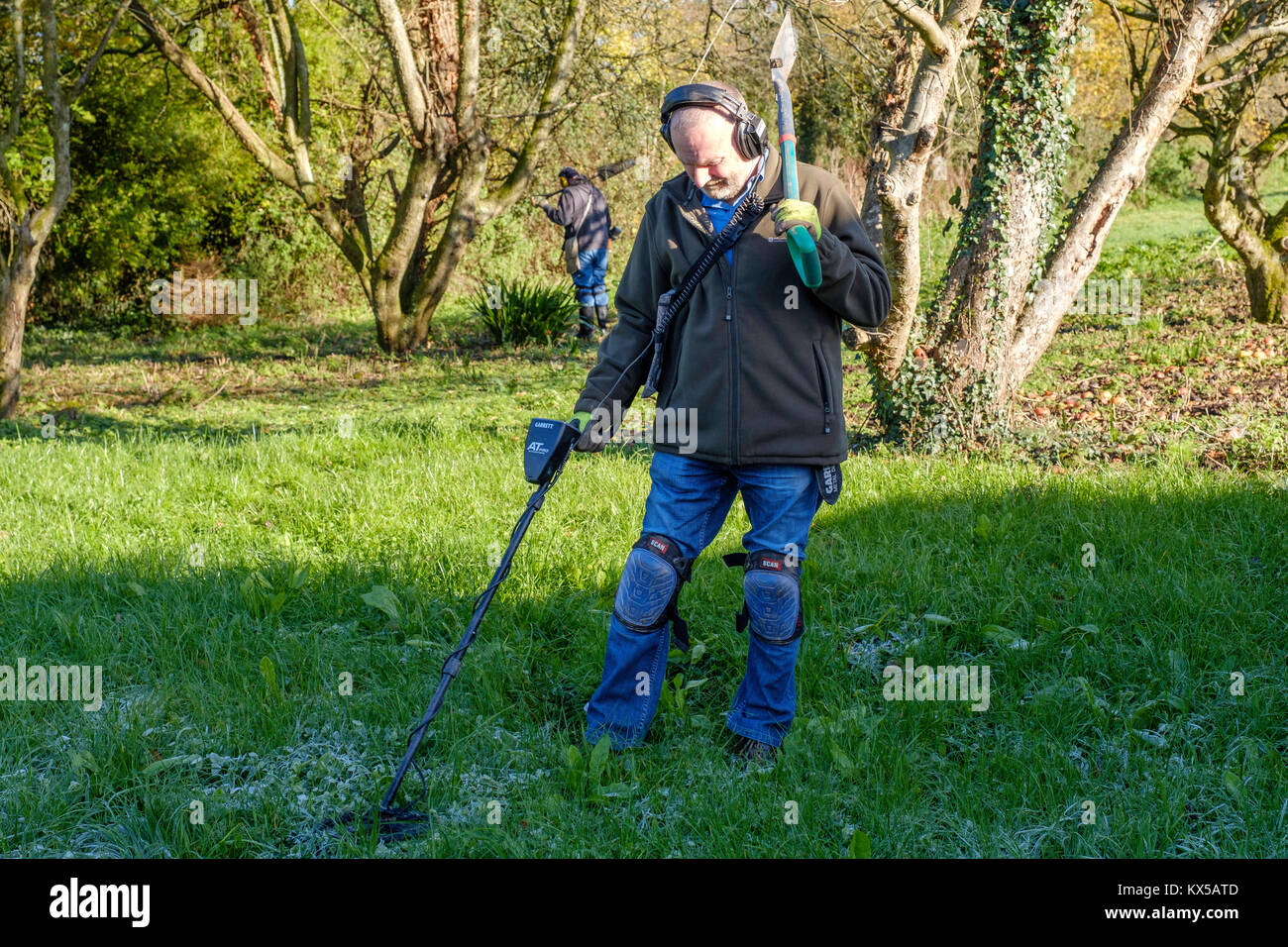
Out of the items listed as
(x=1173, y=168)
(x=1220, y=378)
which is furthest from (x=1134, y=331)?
(x=1173, y=168)

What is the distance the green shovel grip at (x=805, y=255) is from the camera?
2865mm

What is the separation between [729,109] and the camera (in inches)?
120

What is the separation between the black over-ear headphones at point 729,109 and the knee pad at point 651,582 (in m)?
1.19

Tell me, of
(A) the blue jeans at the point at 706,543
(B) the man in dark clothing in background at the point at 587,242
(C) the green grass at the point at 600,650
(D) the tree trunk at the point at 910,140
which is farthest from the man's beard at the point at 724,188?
(B) the man in dark clothing in background at the point at 587,242

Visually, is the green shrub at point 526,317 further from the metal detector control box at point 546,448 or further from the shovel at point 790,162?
the shovel at point 790,162

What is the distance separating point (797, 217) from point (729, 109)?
0.43 m

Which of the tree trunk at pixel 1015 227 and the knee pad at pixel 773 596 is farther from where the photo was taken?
the tree trunk at pixel 1015 227

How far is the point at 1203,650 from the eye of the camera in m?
3.96

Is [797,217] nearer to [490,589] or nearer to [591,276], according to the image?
[490,589]

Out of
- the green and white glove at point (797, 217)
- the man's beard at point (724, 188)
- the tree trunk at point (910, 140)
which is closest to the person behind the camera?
the green and white glove at point (797, 217)

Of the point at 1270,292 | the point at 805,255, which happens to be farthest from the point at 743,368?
the point at 1270,292

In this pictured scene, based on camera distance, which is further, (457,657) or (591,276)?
(591,276)

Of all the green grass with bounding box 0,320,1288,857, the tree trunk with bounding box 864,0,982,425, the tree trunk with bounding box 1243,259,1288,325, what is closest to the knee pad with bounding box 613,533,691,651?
the green grass with bounding box 0,320,1288,857

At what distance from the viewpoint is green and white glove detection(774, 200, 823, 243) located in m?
Result: 2.87
